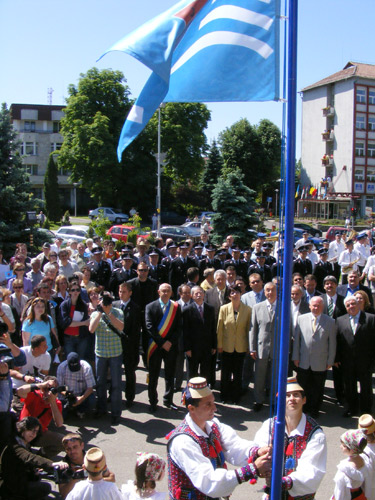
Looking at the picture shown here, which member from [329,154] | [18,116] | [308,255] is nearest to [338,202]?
[329,154]

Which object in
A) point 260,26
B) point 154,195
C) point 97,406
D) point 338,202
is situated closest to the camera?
point 260,26

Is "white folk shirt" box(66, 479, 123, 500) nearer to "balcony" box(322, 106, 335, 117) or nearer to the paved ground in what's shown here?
the paved ground

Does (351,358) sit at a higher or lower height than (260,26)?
lower

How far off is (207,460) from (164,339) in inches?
168

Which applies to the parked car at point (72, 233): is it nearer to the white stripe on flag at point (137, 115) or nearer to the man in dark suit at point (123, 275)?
the man in dark suit at point (123, 275)

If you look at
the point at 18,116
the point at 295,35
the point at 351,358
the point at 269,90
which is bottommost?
the point at 351,358

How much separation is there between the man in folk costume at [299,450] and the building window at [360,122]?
5477cm

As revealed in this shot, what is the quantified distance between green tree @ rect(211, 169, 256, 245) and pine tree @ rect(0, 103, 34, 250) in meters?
8.62

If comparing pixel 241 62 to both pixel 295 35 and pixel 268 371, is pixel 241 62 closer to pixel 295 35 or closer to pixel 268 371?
pixel 295 35

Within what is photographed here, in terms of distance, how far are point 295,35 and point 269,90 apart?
0.45m

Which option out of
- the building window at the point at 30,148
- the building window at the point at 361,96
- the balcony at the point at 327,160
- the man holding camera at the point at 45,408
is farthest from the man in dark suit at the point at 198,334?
the building window at the point at 30,148

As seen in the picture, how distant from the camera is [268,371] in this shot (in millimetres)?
7641

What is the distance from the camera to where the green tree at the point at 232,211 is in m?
23.2

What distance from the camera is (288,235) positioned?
10.5 feet
